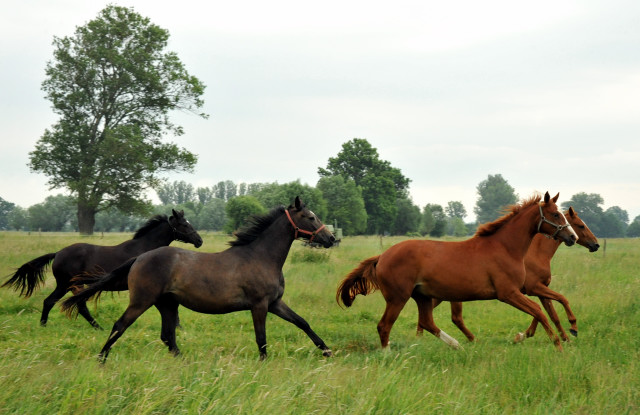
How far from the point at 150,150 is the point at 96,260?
21603 mm

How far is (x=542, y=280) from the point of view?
862cm

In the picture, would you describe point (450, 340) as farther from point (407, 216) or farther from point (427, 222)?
point (427, 222)

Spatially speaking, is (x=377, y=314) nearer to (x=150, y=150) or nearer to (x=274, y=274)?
(x=274, y=274)

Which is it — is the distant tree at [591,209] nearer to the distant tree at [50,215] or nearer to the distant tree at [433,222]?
the distant tree at [433,222]

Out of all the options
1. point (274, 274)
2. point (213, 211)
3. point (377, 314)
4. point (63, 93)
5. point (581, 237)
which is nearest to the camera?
point (274, 274)

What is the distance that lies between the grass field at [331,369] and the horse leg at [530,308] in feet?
0.69

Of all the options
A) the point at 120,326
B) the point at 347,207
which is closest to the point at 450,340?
the point at 120,326

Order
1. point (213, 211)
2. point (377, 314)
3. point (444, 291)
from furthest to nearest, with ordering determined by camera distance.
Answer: point (213, 211) → point (377, 314) → point (444, 291)

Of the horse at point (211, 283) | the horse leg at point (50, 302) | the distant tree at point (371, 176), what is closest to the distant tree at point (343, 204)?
the distant tree at point (371, 176)

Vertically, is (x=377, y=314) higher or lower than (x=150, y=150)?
lower

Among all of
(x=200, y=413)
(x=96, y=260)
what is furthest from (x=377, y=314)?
(x=200, y=413)

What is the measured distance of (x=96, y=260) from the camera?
30.7ft

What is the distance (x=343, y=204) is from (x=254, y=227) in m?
52.2

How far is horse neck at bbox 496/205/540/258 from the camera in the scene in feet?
24.5
